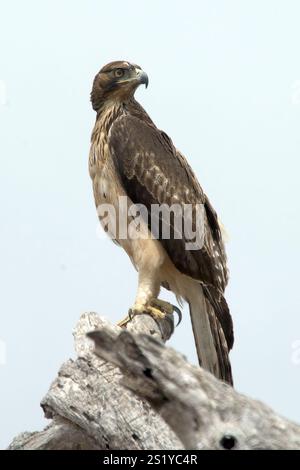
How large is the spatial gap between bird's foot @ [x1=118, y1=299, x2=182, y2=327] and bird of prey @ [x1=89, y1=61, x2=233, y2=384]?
1 cm

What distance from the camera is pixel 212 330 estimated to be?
10180 millimetres

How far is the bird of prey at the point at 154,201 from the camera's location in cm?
1022

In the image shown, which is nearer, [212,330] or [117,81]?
[212,330]

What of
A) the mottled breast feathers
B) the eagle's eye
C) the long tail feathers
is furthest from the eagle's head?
the long tail feathers

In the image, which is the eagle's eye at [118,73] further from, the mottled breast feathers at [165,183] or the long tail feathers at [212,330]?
the long tail feathers at [212,330]

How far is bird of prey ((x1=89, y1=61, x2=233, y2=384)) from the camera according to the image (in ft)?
33.5

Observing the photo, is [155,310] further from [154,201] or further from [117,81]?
[117,81]

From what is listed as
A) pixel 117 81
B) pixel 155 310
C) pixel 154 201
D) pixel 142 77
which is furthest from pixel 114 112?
pixel 155 310

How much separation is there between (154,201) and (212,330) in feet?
5.13

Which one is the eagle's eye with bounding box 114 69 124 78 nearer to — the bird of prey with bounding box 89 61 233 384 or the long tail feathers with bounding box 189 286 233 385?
the bird of prey with bounding box 89 61 233 384
